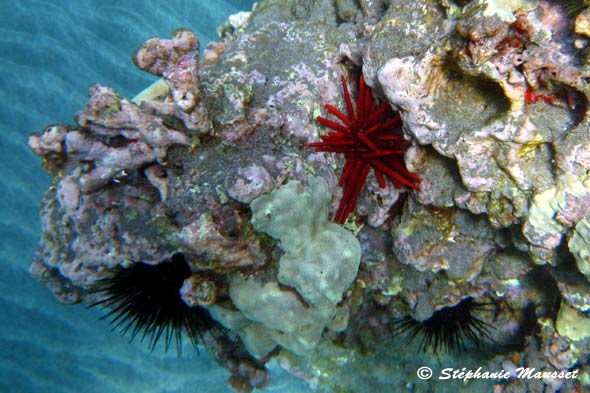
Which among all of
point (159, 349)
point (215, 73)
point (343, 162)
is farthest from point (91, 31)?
point (343, 162)

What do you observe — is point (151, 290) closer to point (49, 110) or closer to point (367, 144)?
point (367, 144)

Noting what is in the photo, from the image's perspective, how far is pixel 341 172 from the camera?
10.6 feet

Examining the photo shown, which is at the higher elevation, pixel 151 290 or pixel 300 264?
pixel 151 290

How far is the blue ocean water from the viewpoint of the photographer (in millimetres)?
6723

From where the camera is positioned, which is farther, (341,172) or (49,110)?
(49,110)

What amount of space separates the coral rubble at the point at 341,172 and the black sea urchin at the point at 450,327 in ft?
0.47

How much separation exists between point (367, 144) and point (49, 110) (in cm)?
692

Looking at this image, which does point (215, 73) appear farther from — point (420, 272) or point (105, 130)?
point (420, 272)

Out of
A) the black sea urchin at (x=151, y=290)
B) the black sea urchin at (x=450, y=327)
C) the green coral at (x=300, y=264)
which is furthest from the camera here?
the black sea urchin at (x=450, y=327)

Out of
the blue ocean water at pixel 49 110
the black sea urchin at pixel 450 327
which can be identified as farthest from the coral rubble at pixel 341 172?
the blue ocean water at pixel 49 110

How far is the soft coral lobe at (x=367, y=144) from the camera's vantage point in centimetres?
285

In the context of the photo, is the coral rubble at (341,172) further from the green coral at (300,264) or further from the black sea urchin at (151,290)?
the black sea urchin at (151,290)

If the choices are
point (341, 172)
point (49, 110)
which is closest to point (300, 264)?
point (341, 172)

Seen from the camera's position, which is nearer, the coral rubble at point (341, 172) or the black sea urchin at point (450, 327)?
the coral rubble at point (341, 172)
